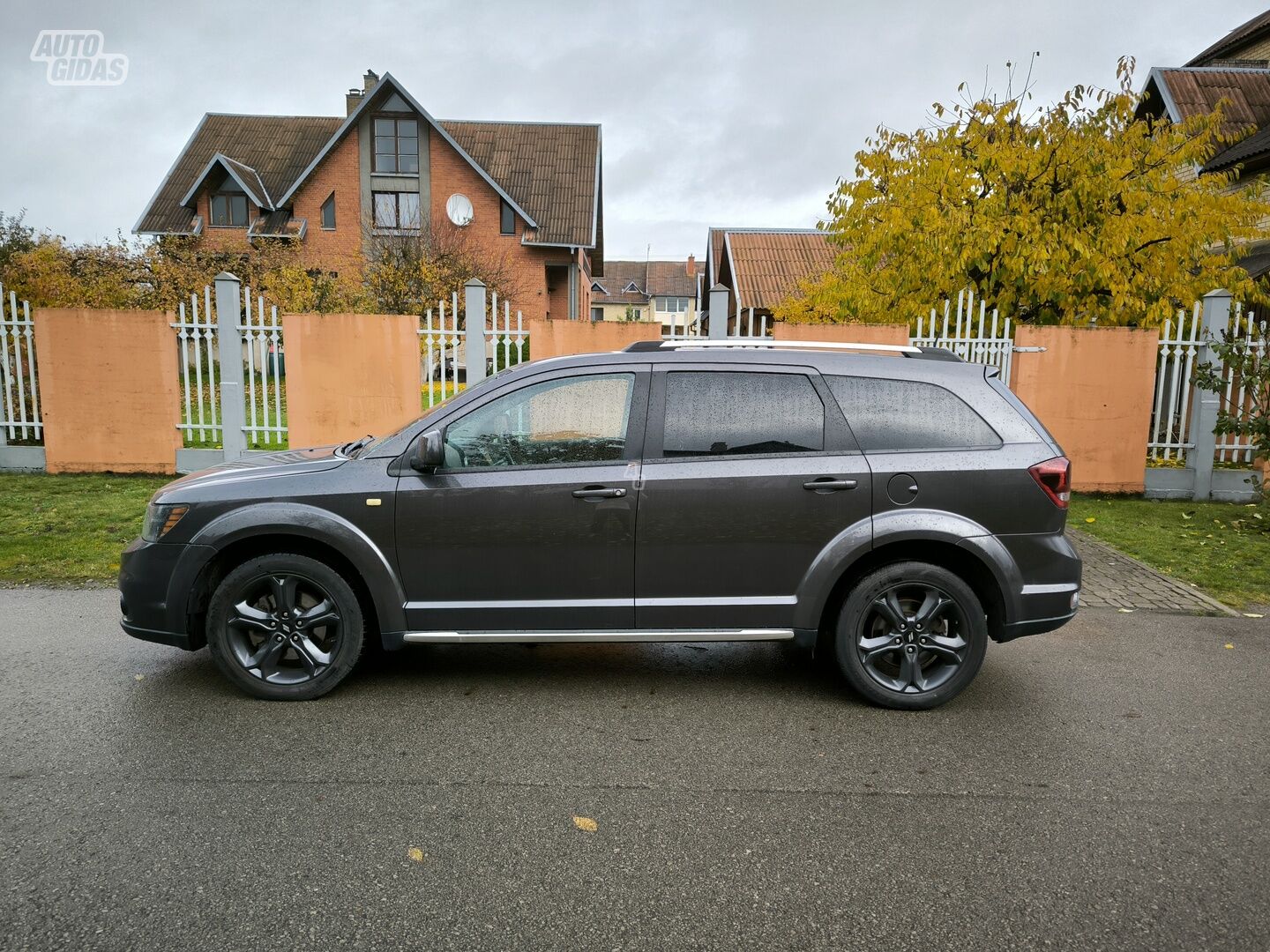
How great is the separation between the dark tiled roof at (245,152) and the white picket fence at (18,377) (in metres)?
24.7

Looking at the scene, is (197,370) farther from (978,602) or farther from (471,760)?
(978,602)

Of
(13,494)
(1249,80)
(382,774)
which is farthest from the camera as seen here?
(1249,80)

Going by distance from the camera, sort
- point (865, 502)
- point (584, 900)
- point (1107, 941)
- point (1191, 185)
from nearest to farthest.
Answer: point (1107, 941) → point (584, 900) → point (865, 502) → point (1191, 185)

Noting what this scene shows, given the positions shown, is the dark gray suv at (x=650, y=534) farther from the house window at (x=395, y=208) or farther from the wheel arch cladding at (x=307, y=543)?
the house window at (x=395, y=208)

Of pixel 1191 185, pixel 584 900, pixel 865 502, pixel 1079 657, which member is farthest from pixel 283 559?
pixel 1191 185

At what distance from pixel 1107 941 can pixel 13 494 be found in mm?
11394

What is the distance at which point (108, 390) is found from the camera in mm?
11070

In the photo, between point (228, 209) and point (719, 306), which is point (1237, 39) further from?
point (228, 209)

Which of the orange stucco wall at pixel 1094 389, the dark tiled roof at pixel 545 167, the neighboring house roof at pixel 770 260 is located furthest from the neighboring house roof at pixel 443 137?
the orange stucco wall at pixel 1094 389

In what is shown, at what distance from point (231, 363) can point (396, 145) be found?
25.4m

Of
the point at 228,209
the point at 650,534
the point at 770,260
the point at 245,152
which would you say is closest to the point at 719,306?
the point at 650,534

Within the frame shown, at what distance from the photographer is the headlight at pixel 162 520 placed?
430cm

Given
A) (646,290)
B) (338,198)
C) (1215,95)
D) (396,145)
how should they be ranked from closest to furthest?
1. (1215,95)
2. (338,198)
3. (396,145)
4. (646,290)

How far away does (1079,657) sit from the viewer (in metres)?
5.21
